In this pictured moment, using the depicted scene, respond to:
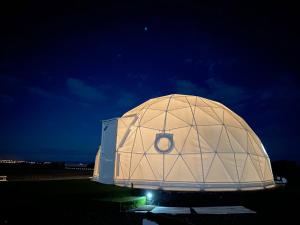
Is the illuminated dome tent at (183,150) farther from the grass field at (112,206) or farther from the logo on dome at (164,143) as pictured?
the grass field at (112,206)

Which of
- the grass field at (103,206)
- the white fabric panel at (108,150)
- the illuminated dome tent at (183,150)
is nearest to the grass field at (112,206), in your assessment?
the grass field at (103,206)

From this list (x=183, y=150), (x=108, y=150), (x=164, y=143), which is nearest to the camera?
(x=183, y=150)

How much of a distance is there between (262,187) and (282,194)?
133cm

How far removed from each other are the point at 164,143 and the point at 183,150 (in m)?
1.30

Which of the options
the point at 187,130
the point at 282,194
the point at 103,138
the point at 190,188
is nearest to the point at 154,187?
the point at 190,188

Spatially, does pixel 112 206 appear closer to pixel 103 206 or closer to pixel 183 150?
pixel 103 206

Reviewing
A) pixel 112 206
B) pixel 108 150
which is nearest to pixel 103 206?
pixel 112 206

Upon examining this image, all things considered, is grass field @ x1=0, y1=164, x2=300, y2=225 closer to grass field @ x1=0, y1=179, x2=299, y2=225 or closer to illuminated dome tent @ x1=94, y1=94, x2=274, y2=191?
grass field @ x1=0, y1=179, x2=299, y2=225

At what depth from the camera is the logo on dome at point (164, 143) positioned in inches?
762

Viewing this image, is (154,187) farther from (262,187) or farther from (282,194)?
(282,194)

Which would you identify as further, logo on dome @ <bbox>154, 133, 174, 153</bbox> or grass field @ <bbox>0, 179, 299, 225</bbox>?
logo on dome @ <bbox>154, 133, 174, 153</bbox>

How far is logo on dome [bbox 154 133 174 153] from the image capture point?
19359mm

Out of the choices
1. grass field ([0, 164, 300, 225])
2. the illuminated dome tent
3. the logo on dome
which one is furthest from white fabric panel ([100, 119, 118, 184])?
the logo on dome

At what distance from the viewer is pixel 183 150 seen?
19.1 metres
